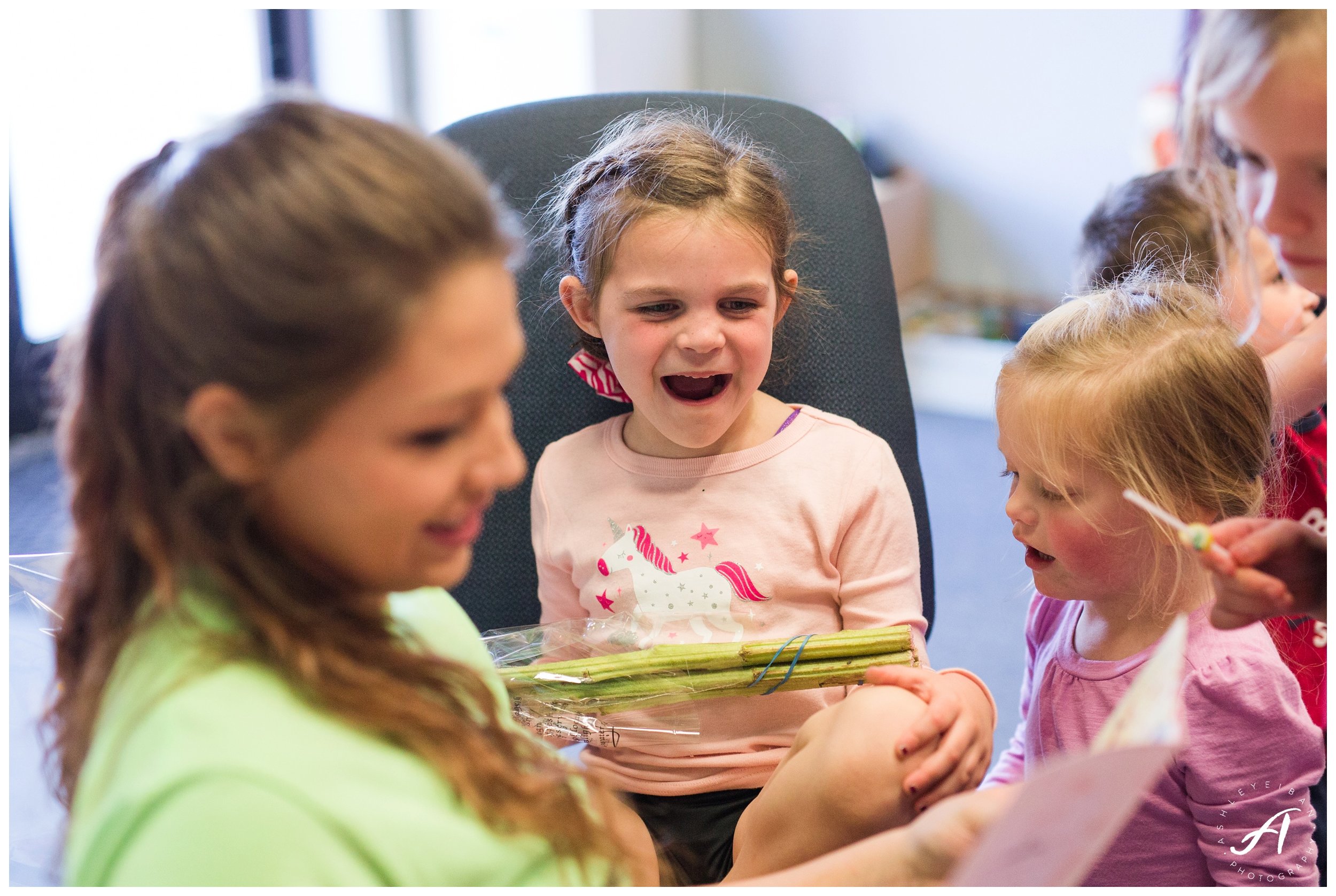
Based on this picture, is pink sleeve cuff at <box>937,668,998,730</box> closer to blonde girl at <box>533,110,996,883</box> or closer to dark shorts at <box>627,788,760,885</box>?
blonde girl at <box>533,110,996,883</box>

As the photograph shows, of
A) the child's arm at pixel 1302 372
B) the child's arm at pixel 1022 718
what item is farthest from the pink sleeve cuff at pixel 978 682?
the child's arm at pixel 1302 372

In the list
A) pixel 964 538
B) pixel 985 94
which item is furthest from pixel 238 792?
pixel 985 94

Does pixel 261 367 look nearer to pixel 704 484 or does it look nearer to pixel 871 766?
pixel 871 766

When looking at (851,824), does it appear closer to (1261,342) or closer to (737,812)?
(737,812)

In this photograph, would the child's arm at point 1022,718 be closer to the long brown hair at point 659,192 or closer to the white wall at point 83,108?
the long brown hair at point 659,192

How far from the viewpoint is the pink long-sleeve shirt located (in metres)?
0.97

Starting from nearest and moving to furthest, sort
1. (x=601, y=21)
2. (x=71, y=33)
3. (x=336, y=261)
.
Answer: (x=336, y=261)
(x=71, y=33)
(x=601, y=21)

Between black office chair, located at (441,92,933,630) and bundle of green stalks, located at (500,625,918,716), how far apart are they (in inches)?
11.4

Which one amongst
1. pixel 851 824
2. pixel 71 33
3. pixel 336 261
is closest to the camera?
pixel 336 261

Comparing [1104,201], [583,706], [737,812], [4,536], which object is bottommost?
[737,812]

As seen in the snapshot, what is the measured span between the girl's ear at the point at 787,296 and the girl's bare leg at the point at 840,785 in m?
0.47

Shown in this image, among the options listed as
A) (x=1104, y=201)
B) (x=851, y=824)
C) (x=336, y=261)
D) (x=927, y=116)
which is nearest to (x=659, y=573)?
(x=851, y=824)

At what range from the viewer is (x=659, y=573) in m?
1.20

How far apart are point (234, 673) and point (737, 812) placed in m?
0.65
